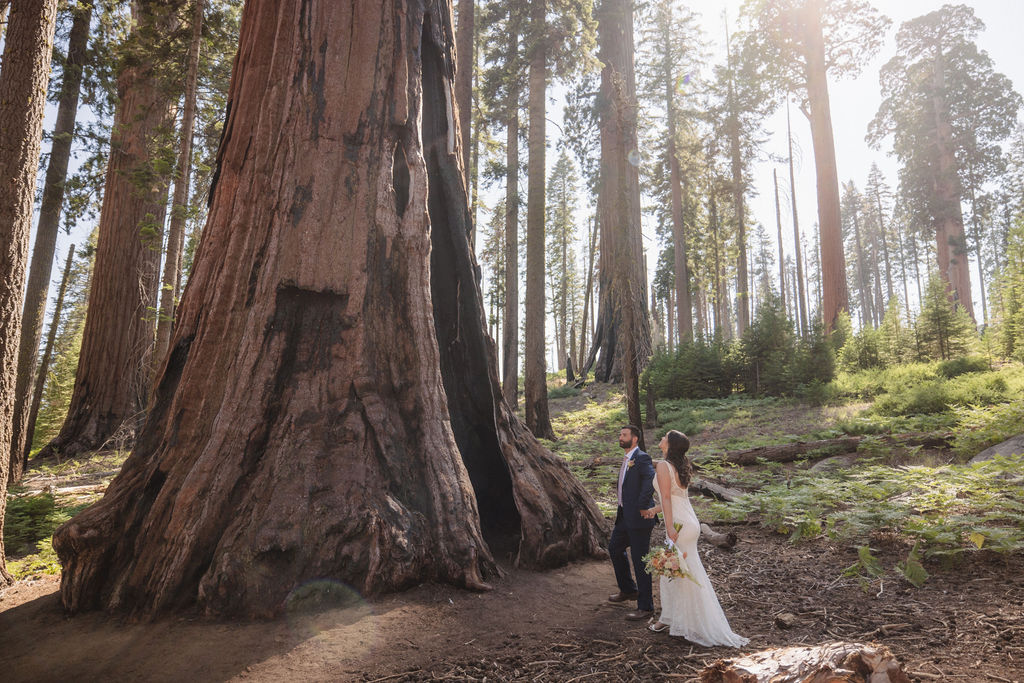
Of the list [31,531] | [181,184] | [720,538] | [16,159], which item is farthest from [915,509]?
[181,184]

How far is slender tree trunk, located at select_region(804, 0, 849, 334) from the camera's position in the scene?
58.4ft

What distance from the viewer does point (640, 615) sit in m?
4.33

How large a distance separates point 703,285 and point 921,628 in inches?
1317

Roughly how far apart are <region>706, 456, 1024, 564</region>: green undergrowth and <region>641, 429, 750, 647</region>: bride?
2458 millimetres

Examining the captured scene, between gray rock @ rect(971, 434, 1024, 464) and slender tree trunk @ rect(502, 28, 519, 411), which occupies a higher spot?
slender tree trunk @ rect(502, 28, 519, 411)

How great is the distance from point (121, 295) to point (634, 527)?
12651mm

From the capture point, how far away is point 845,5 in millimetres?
18297

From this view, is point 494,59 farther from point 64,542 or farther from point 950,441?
point 64,542

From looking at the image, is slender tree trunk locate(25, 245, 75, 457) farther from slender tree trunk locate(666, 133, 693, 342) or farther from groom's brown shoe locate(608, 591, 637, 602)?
slender tree trunk locate(666, 133, 693, 342)

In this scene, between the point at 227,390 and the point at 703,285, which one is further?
the point at 703,285

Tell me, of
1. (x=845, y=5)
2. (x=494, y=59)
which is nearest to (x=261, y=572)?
(x=494, y=59)

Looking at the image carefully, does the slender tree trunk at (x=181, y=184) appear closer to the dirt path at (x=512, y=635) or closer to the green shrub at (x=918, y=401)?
the dirt path at (x=512, y=635)

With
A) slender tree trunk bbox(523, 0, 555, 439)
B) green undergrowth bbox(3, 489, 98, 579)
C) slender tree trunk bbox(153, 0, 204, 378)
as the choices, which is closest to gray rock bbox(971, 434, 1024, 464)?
slender tree trunk bbox(523, 0, 555, 439)

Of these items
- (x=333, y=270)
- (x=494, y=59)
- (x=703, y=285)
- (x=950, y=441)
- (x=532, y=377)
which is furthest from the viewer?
(x=703, y=285)
